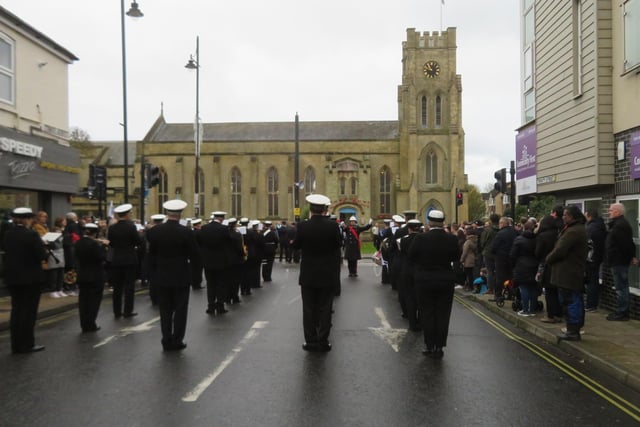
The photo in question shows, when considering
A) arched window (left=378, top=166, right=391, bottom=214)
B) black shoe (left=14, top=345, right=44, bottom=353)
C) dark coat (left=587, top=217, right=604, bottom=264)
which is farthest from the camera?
arched window (left=378, top=166, right=391, bottom=214)

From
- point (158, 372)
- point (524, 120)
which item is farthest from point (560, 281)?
point (524, 120)

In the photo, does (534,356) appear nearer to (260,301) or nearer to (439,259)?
(439,259)

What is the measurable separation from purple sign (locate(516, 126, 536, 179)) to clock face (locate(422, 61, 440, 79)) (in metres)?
46.9

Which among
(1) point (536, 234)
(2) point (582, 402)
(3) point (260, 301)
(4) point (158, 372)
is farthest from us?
(3) point (260, 301)

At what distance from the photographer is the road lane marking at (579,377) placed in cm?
554

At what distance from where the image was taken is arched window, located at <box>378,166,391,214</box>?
64.9 metres

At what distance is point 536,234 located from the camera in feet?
34.3

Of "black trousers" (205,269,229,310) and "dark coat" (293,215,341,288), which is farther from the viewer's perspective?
"black trousers" (205,269,229,310)

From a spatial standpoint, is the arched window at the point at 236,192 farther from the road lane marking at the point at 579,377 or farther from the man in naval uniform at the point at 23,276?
the man in naval uniform at the point at 23,276

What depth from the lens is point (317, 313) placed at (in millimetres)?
8172

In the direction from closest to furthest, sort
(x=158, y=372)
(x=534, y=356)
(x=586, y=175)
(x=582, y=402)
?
(x=582, y=402)
(x=158, y=372)
(x=534, y=356)
(x=586, y=175)

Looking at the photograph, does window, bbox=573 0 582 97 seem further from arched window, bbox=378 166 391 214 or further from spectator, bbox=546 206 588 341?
arched window, bbox=378 166 391 214

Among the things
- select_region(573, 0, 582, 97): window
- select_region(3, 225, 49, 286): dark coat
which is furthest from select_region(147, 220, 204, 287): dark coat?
select_region(573, 0, 582, 97): window

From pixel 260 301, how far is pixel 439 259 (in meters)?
6.58
